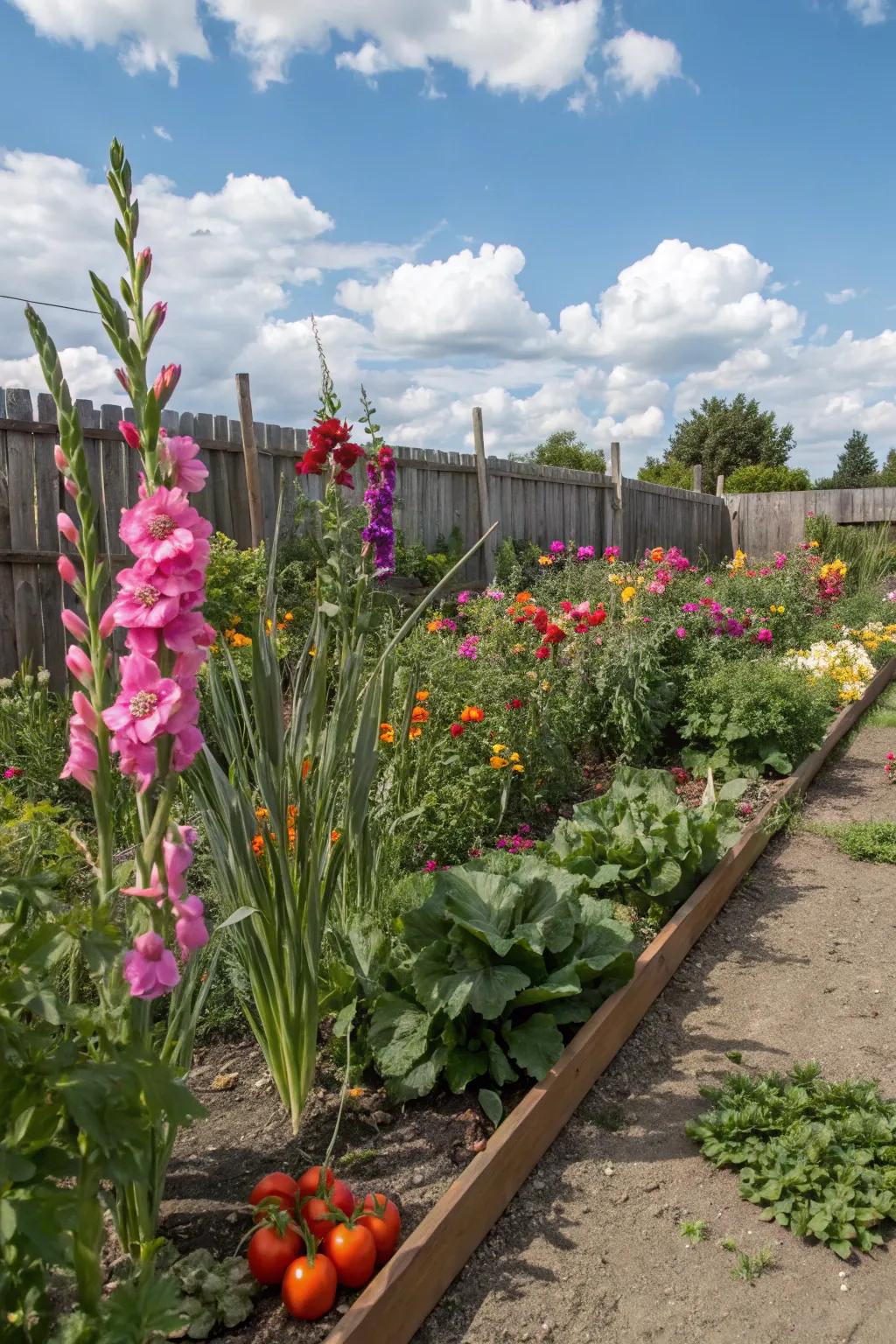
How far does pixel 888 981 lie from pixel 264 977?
92.7 inches

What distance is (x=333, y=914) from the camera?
9.32ft

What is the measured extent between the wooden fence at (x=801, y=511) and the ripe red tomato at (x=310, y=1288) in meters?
16.6

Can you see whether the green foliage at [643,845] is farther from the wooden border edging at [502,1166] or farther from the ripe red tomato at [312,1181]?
the ripe red tomato at [312,1181]

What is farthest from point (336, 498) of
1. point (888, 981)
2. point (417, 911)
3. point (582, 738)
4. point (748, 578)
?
point (748, 578)

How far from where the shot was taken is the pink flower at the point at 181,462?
1.47 metres

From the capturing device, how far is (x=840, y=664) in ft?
24.8

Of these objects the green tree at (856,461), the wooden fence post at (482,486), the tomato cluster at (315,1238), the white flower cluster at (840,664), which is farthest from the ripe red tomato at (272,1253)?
the green tree at (856,461)

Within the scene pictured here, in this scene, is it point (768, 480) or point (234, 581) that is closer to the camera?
point (234, 581)

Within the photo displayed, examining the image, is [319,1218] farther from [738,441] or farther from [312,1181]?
[738,441]

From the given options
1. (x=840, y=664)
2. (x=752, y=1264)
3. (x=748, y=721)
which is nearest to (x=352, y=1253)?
(x=752, y=1264)

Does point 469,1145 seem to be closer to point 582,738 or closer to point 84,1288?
point 84,1288

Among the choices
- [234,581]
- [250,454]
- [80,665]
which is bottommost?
[80,665]

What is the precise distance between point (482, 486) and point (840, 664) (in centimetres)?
394

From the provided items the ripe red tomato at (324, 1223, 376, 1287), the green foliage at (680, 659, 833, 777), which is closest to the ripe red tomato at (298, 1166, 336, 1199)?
the ripe red tomato at (324, 1223, 376, 1287)
